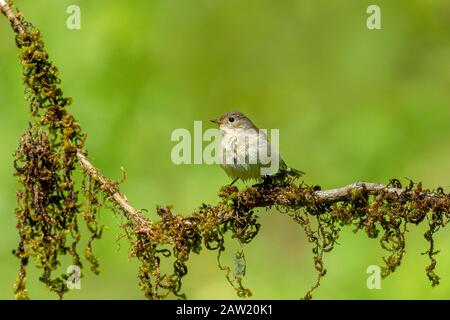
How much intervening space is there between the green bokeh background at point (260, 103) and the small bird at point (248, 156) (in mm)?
2924

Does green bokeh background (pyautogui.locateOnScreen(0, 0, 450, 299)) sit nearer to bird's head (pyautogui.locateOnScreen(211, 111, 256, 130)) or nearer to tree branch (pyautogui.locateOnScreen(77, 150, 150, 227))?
bird's head (pyautogui.locateOnScreen(211, 111, 256, 130))

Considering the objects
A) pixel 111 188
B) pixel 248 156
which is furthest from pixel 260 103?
pixel 111 188

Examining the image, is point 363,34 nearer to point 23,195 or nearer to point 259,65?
point 259,65

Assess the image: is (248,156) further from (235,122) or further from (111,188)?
(111,188)

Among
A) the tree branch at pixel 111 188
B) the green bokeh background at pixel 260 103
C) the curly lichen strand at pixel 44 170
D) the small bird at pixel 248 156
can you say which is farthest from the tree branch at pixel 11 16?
the green bokeh background at pixel 260 103

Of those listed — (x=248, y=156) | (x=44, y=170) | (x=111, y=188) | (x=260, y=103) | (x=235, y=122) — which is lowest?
(x=111, y=188)

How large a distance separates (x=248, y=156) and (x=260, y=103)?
8082mm

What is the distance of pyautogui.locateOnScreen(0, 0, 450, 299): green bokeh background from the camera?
1126 centimetres

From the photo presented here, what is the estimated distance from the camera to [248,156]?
712 cm

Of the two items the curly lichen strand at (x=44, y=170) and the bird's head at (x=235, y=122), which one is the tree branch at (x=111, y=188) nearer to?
the curly lichen strand at (x=44, y=170)

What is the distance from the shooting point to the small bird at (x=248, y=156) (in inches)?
279

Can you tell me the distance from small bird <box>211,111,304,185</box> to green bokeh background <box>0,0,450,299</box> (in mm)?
2924

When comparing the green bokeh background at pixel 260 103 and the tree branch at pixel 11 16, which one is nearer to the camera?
the tree branch at pixel 11 16

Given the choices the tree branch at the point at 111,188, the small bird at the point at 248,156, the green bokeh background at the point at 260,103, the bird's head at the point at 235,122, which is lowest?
the tree branch at the point at 111,188
